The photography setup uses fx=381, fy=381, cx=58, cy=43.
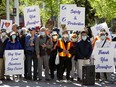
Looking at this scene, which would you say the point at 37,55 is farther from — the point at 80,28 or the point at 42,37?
the point at 80,28

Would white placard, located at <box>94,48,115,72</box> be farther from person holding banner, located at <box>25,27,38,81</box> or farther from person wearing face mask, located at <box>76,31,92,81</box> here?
person holding banner, located at <box>25,27,38,81</box>

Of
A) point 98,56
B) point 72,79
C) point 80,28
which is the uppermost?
point 80,28

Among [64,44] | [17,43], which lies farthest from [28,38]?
[64,44]

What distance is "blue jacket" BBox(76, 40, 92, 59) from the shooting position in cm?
1470

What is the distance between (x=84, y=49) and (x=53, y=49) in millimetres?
1437

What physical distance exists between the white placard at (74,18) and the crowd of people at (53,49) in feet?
2.03

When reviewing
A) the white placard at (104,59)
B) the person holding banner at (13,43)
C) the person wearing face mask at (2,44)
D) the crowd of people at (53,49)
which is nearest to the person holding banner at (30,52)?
the crowd of people at (53,49)

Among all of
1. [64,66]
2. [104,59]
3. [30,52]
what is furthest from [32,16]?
[104,59]

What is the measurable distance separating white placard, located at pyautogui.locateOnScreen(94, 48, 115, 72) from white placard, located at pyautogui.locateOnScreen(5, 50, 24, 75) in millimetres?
2972

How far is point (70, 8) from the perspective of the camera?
15867mm

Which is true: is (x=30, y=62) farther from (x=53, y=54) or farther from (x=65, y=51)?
(x=65, y=51)

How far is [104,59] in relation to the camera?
584 inches

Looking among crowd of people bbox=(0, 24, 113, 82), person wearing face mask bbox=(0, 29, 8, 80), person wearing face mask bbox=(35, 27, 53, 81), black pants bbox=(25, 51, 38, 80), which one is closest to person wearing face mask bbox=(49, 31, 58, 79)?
crowd of people bbox=(0, 24, 113, 82)

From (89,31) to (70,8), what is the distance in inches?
86.1
